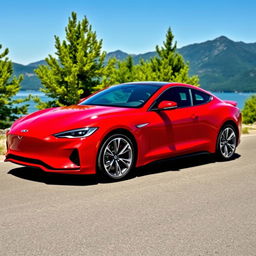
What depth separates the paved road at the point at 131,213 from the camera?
13.1 ft

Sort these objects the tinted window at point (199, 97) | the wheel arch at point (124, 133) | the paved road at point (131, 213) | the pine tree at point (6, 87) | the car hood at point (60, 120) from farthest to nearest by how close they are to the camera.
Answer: the pine tree at point (6, 87) < the tinted window at point (199, 97) < the wheel arch at point (124, 133) < the car hood at point (60, 120) < the paved road at point (131, 213)

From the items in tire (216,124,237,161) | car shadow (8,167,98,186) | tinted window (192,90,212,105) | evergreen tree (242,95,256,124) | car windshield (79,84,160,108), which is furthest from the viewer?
evergreen tree (242,95,256,124)

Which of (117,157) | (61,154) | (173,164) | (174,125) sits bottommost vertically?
(173,164)

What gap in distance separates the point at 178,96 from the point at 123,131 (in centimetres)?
163

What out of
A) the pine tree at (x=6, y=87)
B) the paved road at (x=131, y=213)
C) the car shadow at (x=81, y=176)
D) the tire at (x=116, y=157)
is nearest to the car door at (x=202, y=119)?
the car shadow at (x=81, y=176)

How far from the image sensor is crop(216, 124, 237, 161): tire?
864 cm

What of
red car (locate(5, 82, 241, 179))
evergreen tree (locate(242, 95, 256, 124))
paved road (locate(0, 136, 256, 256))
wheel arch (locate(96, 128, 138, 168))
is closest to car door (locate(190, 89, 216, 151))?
red car (locate(5, 82, 241, 179))

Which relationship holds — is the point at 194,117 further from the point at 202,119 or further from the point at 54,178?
the point at 54,178

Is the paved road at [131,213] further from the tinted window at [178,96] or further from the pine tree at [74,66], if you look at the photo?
the pine tree at [74,66]

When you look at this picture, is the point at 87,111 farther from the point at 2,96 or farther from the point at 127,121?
the point at 2,96

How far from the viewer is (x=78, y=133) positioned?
6391 mm

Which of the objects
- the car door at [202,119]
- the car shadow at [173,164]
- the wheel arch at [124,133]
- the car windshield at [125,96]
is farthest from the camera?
the car door at [202,119]

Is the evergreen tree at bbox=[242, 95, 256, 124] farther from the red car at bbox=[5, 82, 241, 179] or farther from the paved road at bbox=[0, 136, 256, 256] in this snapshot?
the paved road at bbox=[0, 136, 256, 256]

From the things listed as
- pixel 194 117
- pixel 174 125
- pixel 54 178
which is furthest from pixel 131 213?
pixel 194 117
